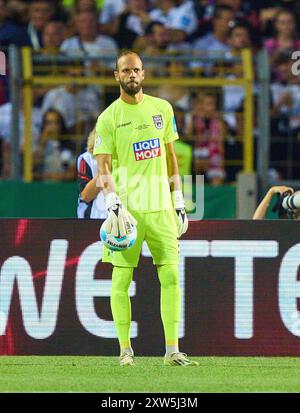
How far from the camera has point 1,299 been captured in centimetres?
1048

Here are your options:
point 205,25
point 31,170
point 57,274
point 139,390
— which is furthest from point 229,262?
point 205,25

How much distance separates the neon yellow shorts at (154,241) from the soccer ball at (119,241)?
6.6 inches

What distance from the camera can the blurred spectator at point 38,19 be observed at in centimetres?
1811

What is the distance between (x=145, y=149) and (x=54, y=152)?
7198mm

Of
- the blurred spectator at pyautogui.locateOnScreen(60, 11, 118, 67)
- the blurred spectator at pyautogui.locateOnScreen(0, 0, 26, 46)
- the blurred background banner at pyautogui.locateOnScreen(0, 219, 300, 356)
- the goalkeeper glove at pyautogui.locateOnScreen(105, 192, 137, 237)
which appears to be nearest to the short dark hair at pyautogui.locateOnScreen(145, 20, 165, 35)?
the blurred spectator at pyautogui.locateOnScreen(60, 11, 118, 67)

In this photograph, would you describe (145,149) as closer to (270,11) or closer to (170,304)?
(170,304)

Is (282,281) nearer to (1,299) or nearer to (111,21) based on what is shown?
(1,299)

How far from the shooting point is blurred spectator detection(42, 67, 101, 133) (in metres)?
16.6

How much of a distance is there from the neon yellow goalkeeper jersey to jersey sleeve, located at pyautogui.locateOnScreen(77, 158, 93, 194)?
2402 mm

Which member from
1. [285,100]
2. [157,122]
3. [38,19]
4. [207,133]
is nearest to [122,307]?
[157,122]

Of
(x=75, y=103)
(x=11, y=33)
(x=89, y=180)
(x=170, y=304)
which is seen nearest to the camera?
(x=170, y=304)

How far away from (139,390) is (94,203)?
4.44 meters

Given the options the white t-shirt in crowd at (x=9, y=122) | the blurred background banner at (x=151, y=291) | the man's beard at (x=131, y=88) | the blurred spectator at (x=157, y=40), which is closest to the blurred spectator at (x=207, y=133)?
the blurred spectator at (x=157, y=40)

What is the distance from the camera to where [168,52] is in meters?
16.7
